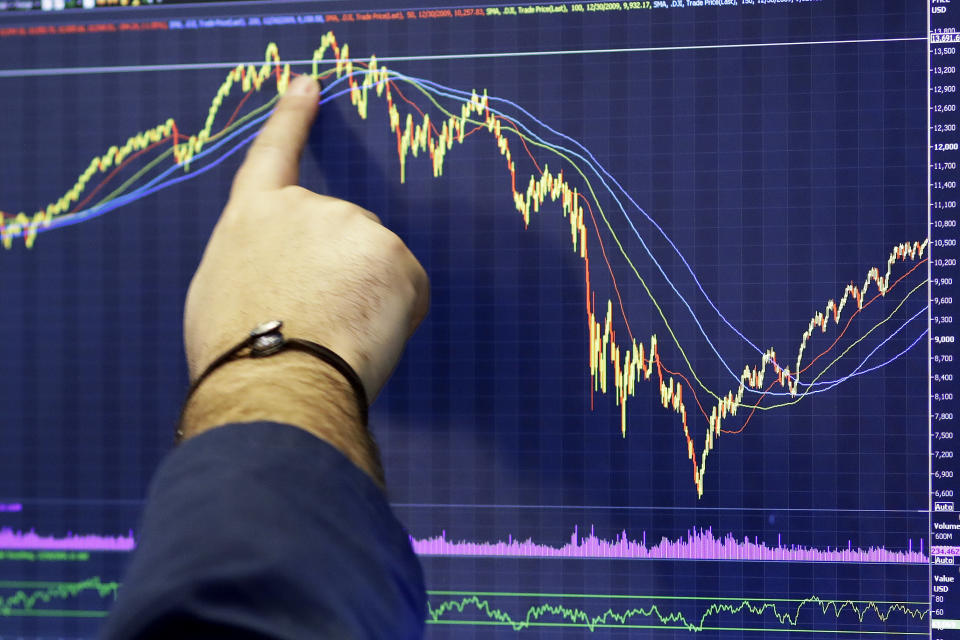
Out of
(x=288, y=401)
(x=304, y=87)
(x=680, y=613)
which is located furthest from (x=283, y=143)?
(x=680, y=613)

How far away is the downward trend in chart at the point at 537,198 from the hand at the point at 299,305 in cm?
25

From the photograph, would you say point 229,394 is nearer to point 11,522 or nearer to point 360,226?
point 360,226

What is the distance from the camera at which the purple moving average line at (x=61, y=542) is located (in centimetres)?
145

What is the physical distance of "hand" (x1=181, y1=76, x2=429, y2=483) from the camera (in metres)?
0.78

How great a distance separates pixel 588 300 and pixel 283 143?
63 cm

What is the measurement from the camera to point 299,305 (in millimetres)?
962

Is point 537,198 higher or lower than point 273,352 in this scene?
higher

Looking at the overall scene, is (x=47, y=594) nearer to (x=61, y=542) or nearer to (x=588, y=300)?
(x=61, y=542)

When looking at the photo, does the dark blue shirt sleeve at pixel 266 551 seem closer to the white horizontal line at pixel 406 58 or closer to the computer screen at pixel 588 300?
the computer screen at pixel 588 300

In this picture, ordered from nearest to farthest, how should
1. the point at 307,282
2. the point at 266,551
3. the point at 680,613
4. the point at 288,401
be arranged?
the point at 266,551 → the point at 288,401 → the point at 307,282 → the point at 680,613

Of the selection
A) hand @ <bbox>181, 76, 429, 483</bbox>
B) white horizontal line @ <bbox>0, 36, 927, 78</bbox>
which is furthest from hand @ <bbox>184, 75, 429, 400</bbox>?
white horizontal line @ <bbox>0, 36, 927, 78</bbox>

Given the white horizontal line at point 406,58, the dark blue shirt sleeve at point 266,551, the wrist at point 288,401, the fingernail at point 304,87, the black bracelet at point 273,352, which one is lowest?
the dark blue shirt sleeve at point 266,551

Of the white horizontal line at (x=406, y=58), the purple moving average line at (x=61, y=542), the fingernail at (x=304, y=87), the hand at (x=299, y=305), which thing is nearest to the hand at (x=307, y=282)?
the hand at (x=299, y=305)

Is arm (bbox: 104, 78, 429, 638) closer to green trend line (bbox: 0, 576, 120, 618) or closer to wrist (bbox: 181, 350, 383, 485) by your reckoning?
wrist (bbox: 181, 350, 383, 485)
